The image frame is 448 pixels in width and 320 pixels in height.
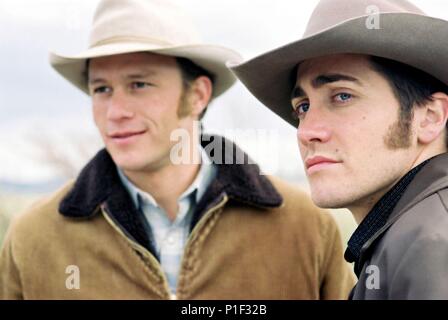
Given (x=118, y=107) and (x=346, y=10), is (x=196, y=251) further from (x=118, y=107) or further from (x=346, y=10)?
(x=346, y=10)

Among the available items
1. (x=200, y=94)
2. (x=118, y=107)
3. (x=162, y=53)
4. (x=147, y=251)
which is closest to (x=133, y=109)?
(x=118, y=107)

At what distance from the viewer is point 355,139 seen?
1954mm

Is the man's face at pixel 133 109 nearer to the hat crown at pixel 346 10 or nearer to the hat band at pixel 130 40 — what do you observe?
the hat band at pixel 130 40

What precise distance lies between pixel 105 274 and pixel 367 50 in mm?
1800

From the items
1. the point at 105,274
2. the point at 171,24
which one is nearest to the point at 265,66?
the point at 171,24

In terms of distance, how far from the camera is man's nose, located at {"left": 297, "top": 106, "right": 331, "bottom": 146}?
1985mm

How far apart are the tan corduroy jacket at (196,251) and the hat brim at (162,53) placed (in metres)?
0.53

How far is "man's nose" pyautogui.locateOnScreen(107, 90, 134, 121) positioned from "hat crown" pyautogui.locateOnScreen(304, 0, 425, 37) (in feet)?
4.11

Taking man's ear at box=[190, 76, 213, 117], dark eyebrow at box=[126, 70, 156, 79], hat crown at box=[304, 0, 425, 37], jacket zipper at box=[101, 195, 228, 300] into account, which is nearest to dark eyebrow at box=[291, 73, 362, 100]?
hat crown at box=[304, 0, 425, 37]

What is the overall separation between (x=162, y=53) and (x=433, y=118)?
1.62 meters

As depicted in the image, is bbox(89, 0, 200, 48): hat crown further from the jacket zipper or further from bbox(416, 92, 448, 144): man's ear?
bbox(416, 92, 448, 144): man's ear

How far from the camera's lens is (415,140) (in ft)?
6.50

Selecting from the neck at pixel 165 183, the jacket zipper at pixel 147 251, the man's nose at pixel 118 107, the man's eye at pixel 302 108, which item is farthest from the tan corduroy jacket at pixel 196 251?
the man's eye at pixel 302 108
